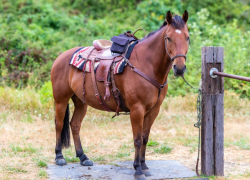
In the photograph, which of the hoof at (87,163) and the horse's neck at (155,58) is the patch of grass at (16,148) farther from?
the horse's neck at (155,58)

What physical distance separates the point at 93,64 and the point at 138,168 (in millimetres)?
1664

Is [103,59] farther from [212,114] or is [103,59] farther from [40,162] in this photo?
[40,162]

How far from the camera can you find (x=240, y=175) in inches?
161

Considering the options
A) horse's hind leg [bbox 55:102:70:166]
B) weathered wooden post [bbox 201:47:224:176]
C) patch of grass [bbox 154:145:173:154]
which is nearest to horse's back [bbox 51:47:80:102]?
horse's hind leg [bbox 55:102:70:166]

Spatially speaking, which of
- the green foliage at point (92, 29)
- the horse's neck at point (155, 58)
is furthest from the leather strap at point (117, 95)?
A: the green foliage at point (92, 29)

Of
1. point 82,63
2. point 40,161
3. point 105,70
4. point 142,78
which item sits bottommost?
point 40,161

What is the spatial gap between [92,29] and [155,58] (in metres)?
8.16

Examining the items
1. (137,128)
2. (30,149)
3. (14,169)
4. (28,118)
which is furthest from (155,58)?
(28,118)

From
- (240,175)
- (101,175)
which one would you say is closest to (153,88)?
(101,175)

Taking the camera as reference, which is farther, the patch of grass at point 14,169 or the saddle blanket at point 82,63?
the patch of grass at point 14,169

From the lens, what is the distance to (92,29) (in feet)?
37.6

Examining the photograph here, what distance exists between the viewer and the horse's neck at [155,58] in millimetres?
3693

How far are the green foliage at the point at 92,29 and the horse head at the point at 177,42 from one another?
469 centimetres

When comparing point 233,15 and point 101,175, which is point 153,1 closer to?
point 233,15
